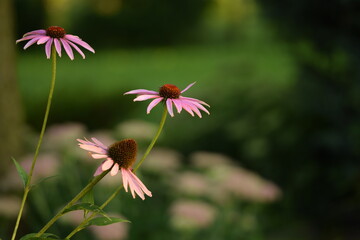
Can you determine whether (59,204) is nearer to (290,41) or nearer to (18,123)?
(18,123)

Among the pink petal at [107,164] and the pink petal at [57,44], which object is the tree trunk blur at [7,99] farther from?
the pink petal at [107,164]

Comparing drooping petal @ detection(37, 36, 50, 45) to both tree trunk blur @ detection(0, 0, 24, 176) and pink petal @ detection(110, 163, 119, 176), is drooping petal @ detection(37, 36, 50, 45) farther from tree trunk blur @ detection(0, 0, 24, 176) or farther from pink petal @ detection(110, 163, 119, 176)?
tree trunk blur @ detection(0, 0, 24, 176)

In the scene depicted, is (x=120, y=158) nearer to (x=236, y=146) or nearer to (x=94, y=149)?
(x=94, y=149)

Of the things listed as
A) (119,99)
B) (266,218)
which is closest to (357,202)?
(266,218)

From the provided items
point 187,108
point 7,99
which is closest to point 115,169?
point 187,108

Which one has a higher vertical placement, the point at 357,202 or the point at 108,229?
the point at 357,202

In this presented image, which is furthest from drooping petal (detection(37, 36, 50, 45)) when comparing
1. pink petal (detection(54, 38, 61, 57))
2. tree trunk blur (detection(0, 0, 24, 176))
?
tree trunk blur (detection(0, 0, 24, 176))

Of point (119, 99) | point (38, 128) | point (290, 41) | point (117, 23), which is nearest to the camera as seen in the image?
point (290, 41)

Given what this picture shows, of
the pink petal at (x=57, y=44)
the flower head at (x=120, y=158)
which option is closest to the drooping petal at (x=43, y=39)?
the pink petal at (x=57, y=44)
